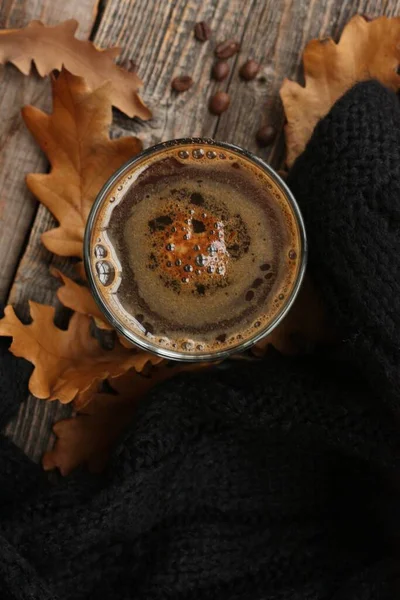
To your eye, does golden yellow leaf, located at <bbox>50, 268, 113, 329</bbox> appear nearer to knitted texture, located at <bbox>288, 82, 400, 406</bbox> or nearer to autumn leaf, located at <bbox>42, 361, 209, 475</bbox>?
autumn leaf, located at <bbox>42, 361, 209, 475</bbox>

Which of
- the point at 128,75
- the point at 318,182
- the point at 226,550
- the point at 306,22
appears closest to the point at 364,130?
the point at 318,182

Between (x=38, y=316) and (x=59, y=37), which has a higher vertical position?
(x=59, y=37)

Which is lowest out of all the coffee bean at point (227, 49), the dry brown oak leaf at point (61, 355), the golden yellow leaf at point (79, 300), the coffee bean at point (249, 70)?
the dry brown oak leaf at point (61, 355)

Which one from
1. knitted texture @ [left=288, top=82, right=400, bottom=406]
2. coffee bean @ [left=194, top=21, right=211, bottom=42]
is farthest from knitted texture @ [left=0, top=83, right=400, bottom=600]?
coffee bean @ [left=194, top=21, right=211, bottom=42]

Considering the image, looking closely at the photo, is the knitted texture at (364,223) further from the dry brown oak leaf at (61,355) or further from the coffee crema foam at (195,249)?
the dry brown oak leaf at (61,355)

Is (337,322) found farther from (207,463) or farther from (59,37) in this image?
(59,37)

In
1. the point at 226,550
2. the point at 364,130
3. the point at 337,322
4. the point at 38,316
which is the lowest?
the point at 226,550

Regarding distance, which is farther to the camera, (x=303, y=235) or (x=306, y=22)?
(x=306, y=22)

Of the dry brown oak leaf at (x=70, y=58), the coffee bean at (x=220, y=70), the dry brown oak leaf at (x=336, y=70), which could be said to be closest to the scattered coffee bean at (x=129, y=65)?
the dry brown oak leaf at (x=70, y=58)
